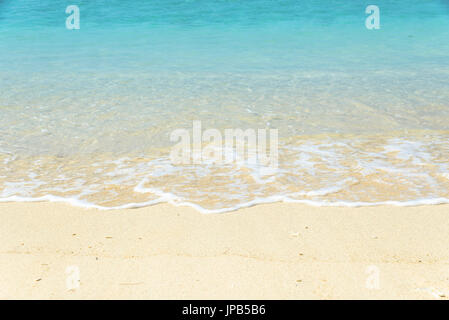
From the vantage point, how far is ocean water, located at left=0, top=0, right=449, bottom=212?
380 centimetres

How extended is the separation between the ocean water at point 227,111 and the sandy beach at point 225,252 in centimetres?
24

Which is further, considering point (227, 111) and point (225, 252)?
point (227, 111)

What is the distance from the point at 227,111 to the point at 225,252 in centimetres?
371

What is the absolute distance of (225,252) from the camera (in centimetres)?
278

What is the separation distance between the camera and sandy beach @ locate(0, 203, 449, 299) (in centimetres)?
237

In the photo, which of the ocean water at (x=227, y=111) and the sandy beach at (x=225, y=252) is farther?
the ocean water at (x=227, y=111)

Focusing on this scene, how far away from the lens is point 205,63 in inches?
386

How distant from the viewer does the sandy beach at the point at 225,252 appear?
237cm

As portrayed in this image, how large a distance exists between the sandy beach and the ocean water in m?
0.24

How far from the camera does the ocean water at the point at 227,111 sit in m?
3.80

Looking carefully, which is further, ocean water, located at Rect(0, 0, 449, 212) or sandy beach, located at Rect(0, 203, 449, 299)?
ocean water, located at Rect(0, 0, 449, 212)
